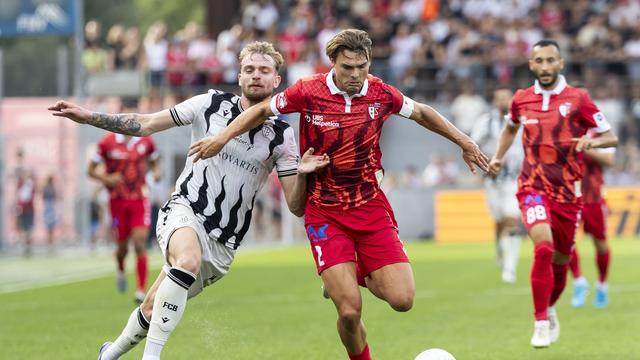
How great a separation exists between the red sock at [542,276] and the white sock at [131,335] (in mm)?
3557

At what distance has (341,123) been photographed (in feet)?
28.0

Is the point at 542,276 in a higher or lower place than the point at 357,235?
lower

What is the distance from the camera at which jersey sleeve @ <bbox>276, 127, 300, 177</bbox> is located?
9016 mm

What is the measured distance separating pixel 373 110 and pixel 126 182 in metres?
9.03

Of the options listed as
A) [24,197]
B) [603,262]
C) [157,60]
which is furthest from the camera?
[157,60]

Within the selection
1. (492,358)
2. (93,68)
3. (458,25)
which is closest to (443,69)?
(458,25)

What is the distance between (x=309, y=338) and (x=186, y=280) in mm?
3561

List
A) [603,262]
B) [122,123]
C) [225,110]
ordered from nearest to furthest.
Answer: [122,123]
[225,110]
[603,262]

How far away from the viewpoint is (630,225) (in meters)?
29.6

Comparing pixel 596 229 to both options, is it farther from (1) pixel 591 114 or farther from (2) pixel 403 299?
(2) pixel 403 299

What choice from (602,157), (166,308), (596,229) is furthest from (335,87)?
(596,229)

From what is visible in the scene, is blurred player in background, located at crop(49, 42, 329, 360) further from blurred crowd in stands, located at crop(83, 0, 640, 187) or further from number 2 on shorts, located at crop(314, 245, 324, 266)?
blurred crowd in stands, located at crop(83, 0, 640, 187)

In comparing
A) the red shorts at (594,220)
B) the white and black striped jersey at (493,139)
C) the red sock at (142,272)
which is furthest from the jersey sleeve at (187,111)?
the white and black striped jersey at (493,139)

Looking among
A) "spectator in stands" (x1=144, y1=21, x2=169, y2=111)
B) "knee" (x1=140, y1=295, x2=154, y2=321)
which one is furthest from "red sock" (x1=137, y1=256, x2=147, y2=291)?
"spectator in stands" (x1=144, y1=21, x2=169, y2=111)
